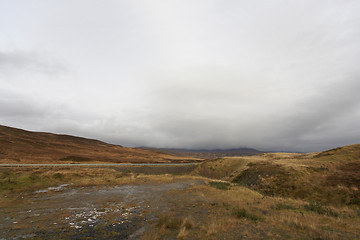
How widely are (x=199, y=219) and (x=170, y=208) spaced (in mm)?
4521

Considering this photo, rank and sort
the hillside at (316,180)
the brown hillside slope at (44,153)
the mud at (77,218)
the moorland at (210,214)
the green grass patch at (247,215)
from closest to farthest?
the moorland at (210,214) → the mud at (77,218) → the green grass patch at (247,215) → the hillside at (316,180) → the brown hillside slope at (44,153)

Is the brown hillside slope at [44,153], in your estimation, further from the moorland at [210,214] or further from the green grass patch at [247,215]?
the green grass patch at [247,215]

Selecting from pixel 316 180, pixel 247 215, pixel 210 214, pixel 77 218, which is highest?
pixel 316 180

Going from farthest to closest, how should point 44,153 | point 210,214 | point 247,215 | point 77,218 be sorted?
point 44,153 < point 210,214 < point 77,218 < point 247,215

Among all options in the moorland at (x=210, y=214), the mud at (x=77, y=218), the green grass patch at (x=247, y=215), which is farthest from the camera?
the green grass patch at (x=247, y=215)

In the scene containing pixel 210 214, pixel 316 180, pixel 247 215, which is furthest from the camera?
pixel 316 180

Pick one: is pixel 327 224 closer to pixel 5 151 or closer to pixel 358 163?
pixel 358 163

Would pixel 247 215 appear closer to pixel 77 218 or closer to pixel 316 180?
pixel 77 218

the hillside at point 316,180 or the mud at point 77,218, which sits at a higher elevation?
the hillside at point 316,180

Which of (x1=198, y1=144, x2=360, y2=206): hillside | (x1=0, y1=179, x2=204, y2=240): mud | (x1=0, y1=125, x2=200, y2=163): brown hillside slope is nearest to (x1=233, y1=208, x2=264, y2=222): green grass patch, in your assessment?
(x1=0, y1=179, x2=204, y2=240): mud

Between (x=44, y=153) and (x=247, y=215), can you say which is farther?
(x=44, y=153)

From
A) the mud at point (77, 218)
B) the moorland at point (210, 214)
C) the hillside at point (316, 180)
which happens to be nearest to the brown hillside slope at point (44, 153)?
the moorland at point (210, 214)

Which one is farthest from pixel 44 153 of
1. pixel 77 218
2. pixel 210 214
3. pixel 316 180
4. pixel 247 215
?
pixel 316 180

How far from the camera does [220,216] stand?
1394 centimetres
